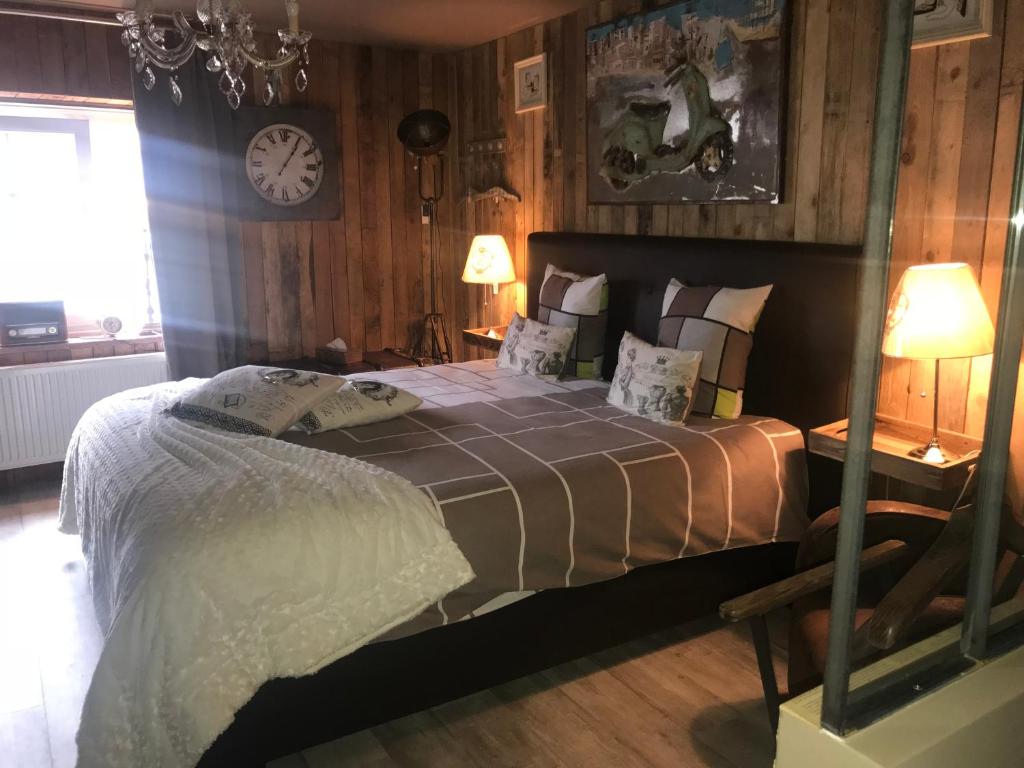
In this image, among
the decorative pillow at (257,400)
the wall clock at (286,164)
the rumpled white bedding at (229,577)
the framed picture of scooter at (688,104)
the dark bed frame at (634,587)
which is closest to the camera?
the rumpled white bedding at (229,577)

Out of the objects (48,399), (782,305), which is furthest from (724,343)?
(48,399)

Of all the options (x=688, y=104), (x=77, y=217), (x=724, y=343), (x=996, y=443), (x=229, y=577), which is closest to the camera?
(x=996, y=443)

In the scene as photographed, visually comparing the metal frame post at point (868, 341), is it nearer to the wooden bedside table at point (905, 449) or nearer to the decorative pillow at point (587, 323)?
the wooden bedside table at point (905, 449)

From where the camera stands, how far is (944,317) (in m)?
2.35

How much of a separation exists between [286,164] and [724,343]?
9.62 feet

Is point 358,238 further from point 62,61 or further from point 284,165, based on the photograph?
point 62,61

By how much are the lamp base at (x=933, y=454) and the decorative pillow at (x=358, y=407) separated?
169cm

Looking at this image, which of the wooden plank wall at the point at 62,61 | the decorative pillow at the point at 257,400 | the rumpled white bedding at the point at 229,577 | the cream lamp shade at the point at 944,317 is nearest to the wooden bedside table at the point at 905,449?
the cream lamp shade at the point at 944,317

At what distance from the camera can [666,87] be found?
3.62m

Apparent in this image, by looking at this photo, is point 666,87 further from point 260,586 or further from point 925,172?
point 260,586

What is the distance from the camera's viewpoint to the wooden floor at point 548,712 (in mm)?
2256

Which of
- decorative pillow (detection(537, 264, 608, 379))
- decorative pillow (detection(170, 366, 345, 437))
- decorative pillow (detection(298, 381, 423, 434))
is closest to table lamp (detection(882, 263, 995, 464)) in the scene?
decorative pillow (detection(537, 264, 608, 379))

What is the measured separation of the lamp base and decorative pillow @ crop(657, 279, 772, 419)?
2.25 ft

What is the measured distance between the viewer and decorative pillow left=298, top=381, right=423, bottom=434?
2875 mm
